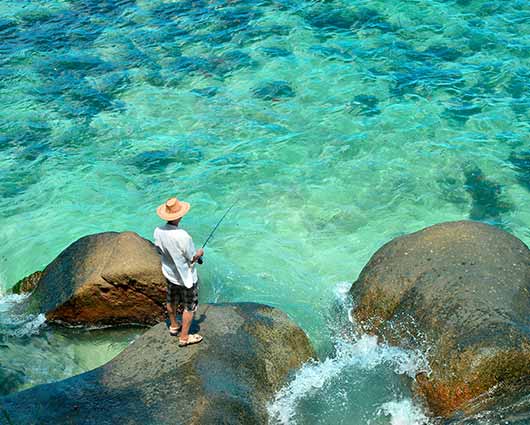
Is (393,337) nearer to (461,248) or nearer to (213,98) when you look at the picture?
(461,248)

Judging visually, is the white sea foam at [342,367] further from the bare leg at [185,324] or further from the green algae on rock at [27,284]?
the green algae on rock at [27,284]

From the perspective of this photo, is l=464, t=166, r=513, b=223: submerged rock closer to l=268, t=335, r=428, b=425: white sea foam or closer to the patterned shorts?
l=268, t=335, r=428, b=425: white sea foam

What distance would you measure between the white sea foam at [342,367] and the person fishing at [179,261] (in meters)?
1.11

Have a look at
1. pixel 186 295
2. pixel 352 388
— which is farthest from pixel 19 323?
pixel 352 388

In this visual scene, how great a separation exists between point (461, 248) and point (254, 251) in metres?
3.73

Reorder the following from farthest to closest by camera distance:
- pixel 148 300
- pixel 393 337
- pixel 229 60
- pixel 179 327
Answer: pixel 229 60 → pixel 148 300 → pixel 393 337 → pixel 179 327

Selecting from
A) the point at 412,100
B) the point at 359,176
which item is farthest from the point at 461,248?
the point at 412,100

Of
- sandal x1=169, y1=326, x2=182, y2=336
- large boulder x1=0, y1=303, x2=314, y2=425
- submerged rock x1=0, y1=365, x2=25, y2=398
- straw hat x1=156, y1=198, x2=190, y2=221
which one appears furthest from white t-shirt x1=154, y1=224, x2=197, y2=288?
submerged rock x1=0, y1=365, x2=25, y2=398

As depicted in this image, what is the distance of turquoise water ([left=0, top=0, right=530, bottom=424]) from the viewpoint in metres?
10.3

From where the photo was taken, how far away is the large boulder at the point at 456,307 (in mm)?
7324

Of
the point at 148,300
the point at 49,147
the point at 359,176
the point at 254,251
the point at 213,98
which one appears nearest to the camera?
the point at 148,300

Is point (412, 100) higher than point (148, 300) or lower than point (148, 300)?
lower

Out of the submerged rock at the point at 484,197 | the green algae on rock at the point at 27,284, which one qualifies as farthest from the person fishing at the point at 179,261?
the submerged rock at the point at 484,197

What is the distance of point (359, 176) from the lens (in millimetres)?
13289
